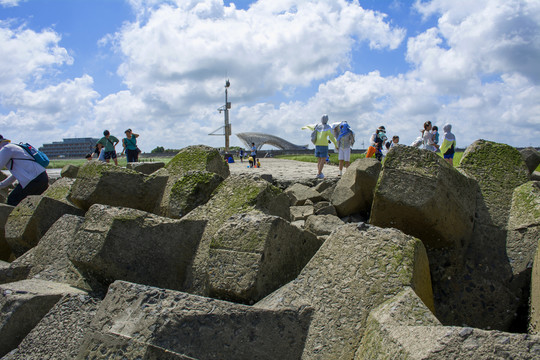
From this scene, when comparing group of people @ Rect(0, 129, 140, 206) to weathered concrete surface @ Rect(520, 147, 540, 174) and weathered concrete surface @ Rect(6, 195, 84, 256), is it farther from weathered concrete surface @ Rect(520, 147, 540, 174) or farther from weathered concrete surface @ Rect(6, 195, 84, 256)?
weathered concrete surface @ Rect(520, 147, 540, 174)

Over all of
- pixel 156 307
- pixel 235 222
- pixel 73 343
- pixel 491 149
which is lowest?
pixel 73 343

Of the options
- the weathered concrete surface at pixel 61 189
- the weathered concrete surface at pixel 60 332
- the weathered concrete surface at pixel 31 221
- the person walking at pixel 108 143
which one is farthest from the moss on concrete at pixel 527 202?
the person walking at pixel 108 143

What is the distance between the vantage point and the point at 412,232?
125 inches

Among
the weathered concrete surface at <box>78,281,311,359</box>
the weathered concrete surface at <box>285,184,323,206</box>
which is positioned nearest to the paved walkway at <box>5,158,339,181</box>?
the weathered concrete surface at <box>285,184,323,206</box>

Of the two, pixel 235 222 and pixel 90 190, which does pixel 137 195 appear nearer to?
pixel 90 190

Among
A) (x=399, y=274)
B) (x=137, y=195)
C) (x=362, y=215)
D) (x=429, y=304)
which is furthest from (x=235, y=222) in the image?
(x=362, y=215)

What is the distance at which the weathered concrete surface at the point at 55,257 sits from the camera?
3.56 metres

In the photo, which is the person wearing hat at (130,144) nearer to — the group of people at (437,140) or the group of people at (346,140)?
the group of people at (346,140)

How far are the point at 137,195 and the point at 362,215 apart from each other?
8.97 ft

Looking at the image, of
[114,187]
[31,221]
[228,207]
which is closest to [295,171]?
[114,187]

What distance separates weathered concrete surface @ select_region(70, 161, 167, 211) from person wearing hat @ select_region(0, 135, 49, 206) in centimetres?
178

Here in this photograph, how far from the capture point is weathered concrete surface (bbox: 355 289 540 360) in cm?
151

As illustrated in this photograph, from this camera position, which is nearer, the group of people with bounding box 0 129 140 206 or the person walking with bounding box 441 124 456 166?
the group of people with bounding box 0 129 140 206

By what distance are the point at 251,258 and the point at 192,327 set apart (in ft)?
1.93
